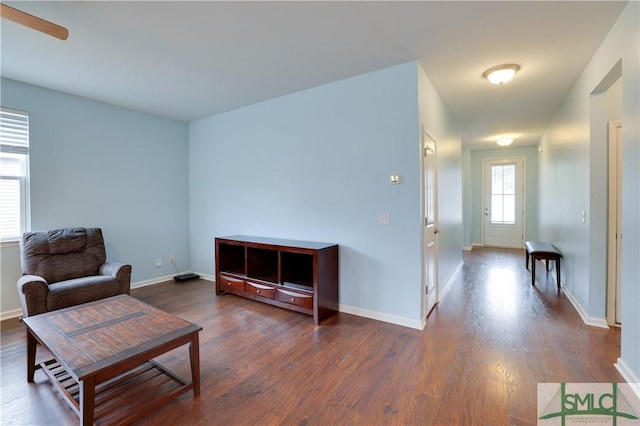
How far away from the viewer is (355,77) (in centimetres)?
322

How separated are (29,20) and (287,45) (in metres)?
1.72

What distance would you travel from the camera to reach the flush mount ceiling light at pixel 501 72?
2.94 metres

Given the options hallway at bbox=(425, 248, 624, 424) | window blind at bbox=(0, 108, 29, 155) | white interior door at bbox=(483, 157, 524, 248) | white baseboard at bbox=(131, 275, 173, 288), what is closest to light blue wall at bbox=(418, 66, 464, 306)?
hallway at bbox=(425, 248, 624, 424)

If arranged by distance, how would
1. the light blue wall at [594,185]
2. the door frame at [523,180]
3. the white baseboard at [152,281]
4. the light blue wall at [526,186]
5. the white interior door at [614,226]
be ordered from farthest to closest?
1. the door frame at [523,180]
2. the light blue wall at [526,186]
3. the white baseboard at [152,281]
4. the white interior door at [614,226]
5. the light blue wall at [594,185]

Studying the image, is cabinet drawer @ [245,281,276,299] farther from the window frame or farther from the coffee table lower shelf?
the window frame

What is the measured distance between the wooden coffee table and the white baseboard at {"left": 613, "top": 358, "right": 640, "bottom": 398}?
2825mm

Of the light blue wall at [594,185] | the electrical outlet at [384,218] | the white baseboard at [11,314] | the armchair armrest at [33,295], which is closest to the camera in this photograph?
the light blue wall at [594,185]

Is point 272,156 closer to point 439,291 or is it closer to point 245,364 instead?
point 245,364

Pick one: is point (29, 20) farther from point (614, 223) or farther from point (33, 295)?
point (614, 223)

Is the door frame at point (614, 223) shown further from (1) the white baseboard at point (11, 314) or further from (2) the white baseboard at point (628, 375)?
(1) the white baseboard at point (11, 314)

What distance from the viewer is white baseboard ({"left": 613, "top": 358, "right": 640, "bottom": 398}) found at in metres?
1.89

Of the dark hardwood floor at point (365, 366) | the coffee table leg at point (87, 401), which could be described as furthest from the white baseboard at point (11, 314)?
the coffee table leg at point (87, 401)

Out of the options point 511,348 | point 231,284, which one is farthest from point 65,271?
point 511,348

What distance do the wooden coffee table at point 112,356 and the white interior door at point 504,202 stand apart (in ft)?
26.3
